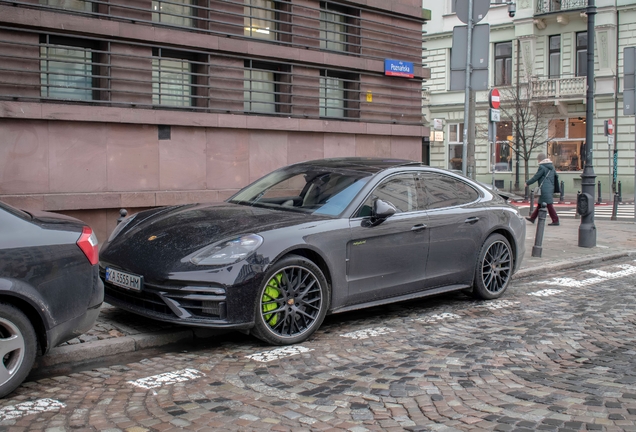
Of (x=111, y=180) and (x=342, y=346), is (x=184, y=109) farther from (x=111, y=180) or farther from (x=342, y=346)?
(x=342, y=346)

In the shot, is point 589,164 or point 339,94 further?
point 339,94

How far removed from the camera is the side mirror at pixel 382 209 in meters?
6.31

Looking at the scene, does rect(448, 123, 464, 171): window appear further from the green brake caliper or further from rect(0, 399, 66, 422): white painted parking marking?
rect(0, 399, 66, 422): white painted parking marking

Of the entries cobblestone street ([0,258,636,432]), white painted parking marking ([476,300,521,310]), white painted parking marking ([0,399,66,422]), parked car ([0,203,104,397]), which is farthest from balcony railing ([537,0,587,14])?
white painted parking marking ([0,399,66,422])

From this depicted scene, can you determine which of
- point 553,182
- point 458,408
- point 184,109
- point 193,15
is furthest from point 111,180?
point 553,182

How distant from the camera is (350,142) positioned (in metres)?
16.2

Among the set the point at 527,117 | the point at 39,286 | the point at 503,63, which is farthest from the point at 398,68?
the point at 503,63

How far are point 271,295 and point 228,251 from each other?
1.66ft

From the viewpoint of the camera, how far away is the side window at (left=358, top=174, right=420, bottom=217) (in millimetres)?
6685

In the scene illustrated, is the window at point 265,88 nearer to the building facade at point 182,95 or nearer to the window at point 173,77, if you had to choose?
the building facade at point 182,95

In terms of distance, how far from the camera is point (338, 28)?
1653 centimetres

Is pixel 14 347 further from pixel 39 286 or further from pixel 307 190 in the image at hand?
pixel 307 190

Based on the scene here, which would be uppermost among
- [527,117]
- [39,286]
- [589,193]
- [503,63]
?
[503,63]

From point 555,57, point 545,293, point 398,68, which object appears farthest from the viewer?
point 555,57
